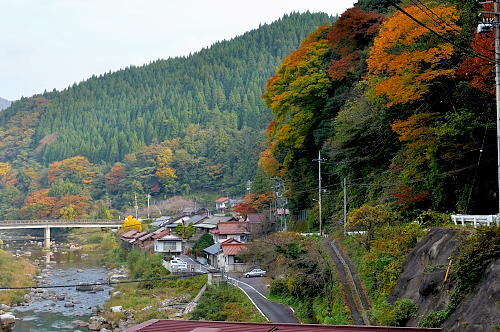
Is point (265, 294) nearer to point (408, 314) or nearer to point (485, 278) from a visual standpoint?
point (408, 314)

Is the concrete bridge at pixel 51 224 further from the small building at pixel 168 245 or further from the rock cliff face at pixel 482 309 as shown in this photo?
the rock cliff face at pixel 482 309

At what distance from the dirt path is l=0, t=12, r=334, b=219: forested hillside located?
98.9 feet

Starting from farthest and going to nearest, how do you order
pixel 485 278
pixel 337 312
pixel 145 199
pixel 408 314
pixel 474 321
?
1. pixel 145 199
2. pixel 337 312
3. pixel 408 314
4. pixel 485 278
5. pixel 474 321

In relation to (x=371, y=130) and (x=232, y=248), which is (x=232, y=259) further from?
(x=371, y=130)

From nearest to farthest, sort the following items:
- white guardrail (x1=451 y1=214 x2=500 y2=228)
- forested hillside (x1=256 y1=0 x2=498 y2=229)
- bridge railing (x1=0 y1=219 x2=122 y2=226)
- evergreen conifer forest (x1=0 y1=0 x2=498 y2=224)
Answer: white guardrail (x1=451 y1=214 x2=500 y2=228)
forested hillside (x1=256 y1=0 x2=498 y2=229)
evergreen conifer forest (x1=0 y1=0 x2=498 y2=224)
bridge railing (x1=0 y1=219 x2=122 y2=226)

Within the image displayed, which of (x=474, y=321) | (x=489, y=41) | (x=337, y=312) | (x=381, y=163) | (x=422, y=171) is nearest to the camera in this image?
(x=474, y=321)

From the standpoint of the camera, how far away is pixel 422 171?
18.8 meters

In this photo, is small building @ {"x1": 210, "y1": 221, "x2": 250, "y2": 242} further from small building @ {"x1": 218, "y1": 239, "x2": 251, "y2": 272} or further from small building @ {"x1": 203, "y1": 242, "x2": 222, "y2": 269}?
small building @ {"x1": 218, "y1": 239, "x2": 251, "y2": 272}

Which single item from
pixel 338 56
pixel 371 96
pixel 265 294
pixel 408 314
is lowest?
pixel 265 294

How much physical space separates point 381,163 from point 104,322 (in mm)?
16965

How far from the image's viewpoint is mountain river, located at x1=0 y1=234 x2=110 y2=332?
1109 inches

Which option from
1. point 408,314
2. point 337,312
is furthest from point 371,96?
point 408,314

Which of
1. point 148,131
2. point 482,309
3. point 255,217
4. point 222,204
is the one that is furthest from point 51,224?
point 482,309

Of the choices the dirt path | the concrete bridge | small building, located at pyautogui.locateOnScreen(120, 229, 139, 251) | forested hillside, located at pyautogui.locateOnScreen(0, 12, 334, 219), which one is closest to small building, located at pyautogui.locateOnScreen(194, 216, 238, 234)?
small building, located at pyautogui.locateOnScreen(120, 229, 139, 251)
